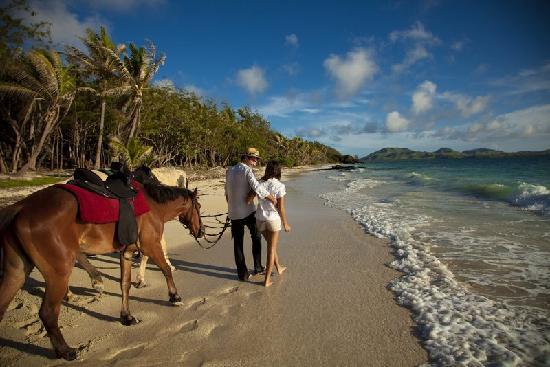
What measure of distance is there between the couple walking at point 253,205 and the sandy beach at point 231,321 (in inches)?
24.3

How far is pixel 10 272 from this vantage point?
324 centimetres

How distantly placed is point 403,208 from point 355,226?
4.80 m

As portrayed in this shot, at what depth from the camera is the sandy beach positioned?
139 inches

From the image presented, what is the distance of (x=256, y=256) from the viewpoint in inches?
240

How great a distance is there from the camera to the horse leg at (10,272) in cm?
321

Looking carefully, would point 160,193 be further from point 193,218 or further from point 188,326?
point 188,326

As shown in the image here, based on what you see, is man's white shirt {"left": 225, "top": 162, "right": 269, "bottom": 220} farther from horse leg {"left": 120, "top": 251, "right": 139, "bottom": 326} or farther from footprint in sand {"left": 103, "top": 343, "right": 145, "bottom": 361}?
footprint in sand {"left": 103, "top": 343, "right": 145, "bottom": 361}

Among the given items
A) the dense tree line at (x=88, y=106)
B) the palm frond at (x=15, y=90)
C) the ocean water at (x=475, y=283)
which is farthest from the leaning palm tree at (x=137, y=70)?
the ocean water at (x=475, y=283)

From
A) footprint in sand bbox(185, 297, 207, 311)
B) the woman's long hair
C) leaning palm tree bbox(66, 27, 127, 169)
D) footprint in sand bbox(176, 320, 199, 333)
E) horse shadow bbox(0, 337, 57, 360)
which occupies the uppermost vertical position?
leaning palm tree bbox(66, 27, 127, 169)

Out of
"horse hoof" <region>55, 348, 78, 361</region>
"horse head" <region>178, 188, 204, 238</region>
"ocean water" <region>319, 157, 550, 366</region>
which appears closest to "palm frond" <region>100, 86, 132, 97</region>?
"ocean water" <region>319, 157, 550, 366</region>

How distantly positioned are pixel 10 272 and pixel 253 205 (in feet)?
11.3

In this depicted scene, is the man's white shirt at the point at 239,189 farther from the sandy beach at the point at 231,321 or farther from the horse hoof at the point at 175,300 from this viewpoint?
the horse hoof at the point at 175,300

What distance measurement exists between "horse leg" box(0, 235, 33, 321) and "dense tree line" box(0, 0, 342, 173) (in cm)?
2047

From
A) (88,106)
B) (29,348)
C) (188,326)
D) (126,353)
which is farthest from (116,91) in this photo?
(126,353)
